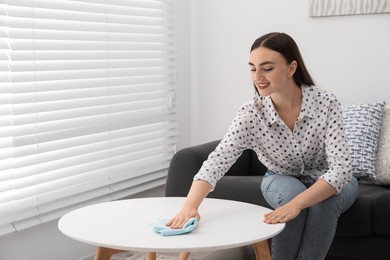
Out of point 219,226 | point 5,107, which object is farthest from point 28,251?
point 219,226

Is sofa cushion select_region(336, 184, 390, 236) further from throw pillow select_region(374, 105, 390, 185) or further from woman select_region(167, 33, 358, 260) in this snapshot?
throw pillow select_region(374, 105, 390, 185)

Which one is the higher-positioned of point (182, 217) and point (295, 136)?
→ point (295, 136)

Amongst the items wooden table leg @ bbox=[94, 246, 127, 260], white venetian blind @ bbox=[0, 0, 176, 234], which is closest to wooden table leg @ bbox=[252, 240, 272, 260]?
wooden table leg @ bbox=[94, 246, 127, 260]

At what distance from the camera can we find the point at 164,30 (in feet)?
12.2

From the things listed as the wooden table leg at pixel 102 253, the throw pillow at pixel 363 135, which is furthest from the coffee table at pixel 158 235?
the throw pillow at pixel 363 135

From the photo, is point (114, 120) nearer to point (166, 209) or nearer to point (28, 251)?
point (28, 251)

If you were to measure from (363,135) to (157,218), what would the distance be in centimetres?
140

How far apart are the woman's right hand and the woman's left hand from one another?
0.22m

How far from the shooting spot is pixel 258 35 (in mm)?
3766

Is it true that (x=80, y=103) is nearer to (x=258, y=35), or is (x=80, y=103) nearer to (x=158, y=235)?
(x=258, y=35)

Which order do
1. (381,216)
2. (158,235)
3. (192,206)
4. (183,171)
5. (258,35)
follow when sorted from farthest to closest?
(258,35) < (183,171) < (381,216) < (192,206) < (158,235)

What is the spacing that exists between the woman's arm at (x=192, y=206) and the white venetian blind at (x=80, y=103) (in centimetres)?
101

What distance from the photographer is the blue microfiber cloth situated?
5.94 feet

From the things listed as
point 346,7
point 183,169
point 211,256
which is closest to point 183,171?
point 183,169
